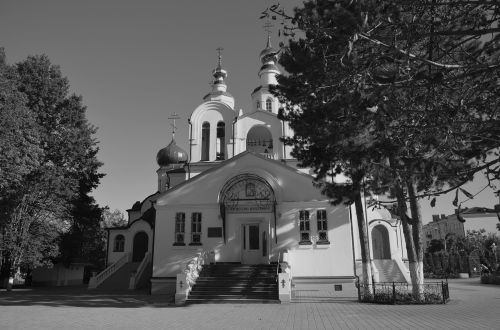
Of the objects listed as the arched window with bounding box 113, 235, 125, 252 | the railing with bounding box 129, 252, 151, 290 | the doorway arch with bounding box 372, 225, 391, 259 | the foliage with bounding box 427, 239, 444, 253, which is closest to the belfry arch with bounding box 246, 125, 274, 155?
the doorway arch with bounding box 372, 225, 391, 259

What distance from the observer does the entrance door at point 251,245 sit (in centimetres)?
2069

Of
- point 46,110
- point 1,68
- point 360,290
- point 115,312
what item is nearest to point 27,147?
point 1,68

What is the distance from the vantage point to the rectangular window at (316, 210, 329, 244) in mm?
19922

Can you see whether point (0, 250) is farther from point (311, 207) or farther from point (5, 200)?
point (311, 207)

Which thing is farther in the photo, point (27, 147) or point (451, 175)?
point (27, 147)

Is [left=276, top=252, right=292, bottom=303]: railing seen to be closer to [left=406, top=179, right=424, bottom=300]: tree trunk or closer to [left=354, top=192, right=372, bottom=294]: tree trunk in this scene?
[left=354, top=192, right=372, bottom=294]: tree trunk

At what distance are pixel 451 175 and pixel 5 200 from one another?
2627 cm

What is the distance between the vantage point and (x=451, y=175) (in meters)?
4.84

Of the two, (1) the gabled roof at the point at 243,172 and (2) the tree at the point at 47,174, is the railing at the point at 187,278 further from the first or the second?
(2) the tree at the point at 47,174

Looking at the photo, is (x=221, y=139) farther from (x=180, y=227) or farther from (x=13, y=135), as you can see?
(x=13, y=135)

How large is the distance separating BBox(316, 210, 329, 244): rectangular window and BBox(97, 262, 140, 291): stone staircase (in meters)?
13.3

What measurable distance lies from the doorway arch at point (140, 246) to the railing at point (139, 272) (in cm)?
128

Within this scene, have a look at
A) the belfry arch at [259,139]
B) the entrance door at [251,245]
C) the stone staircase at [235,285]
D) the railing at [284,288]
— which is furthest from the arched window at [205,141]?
the railing at [284,288]

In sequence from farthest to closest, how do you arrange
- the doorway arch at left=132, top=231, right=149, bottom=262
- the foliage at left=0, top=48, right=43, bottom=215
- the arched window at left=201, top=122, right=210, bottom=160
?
the doorway arch at left=132, top=231, right=149, bottom=262
the arched window at left=201, top=122, right=210, bottom=160
the foliage at left=0, top=48, right=43, bottom=215
